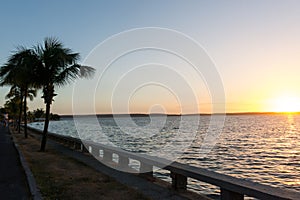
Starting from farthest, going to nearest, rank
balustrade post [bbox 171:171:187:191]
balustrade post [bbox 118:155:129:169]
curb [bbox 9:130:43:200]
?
balustrade post [bbox 118:155:129:169]
balustrade post [bbox 171:171:187:191]
curb [bbox 9:130:43:200]

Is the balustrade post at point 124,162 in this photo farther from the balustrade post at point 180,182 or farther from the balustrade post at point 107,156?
the balustrade post at point 180,182

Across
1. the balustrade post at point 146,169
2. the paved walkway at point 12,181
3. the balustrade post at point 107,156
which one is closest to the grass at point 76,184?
the paved walkway at point 12,181

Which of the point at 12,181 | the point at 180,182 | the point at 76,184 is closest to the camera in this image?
the point at 180,182

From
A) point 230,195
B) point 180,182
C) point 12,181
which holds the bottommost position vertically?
point 12,181

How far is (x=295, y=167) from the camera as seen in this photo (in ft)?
58.3

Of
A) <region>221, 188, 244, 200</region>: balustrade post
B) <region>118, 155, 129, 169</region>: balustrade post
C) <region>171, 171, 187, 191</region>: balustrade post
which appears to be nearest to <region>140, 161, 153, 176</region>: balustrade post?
<region>118, 155, 129, 169</region>: balustrade post

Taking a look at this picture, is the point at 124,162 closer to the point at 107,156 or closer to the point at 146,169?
the point at 146,169

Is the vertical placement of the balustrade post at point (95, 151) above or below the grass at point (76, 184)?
above

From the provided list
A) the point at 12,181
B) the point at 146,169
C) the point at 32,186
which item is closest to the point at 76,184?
the point at 32,186

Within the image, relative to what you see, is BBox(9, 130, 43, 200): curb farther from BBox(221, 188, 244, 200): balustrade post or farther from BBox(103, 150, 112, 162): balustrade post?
Result: BBox(221, 188, 244, 200): balustrade post

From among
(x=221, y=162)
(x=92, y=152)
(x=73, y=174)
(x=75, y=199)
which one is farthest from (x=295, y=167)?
(x=75, y=199)

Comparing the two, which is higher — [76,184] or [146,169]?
[146,169]

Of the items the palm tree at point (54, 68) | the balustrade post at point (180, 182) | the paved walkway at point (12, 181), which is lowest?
the paved walkway at point (12, 181)

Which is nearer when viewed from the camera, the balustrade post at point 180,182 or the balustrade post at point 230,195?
the balustrade post at point 230,195
